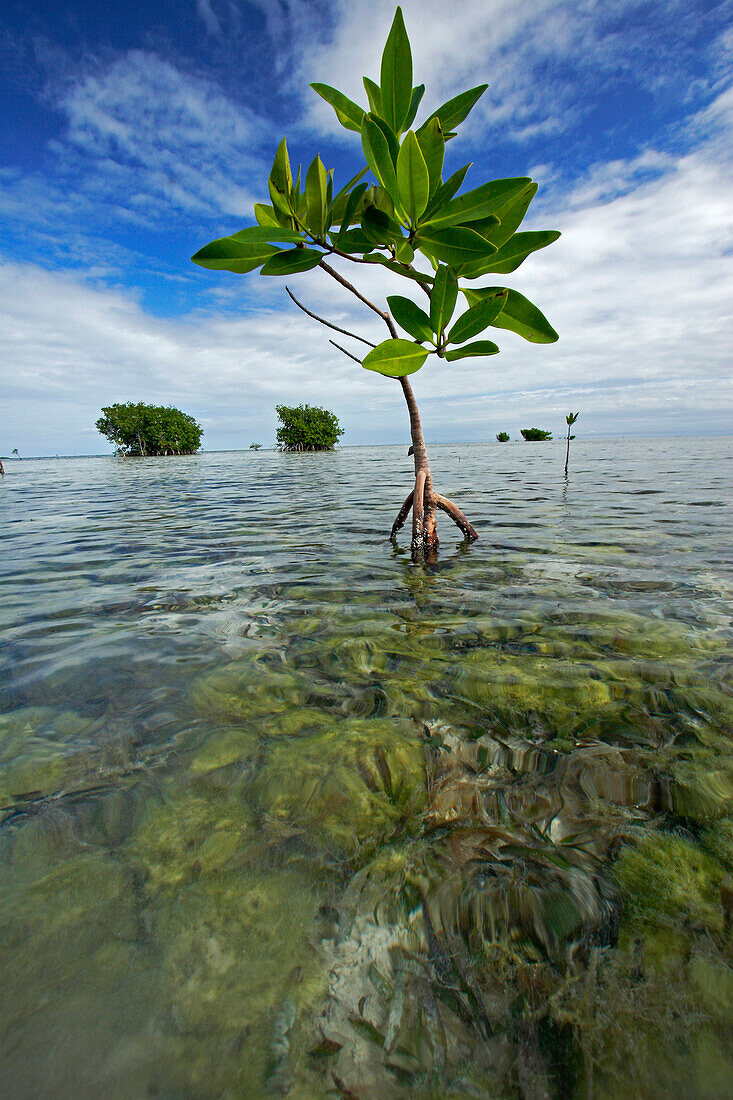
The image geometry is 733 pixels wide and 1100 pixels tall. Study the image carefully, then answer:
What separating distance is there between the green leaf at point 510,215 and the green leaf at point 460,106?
2.11ft

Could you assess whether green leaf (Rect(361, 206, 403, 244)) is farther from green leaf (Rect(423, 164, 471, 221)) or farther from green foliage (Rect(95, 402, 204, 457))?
green foliage (Rect(95, 402, 204, 457))

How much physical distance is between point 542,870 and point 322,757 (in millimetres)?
732

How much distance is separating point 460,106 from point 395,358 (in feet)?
5.47

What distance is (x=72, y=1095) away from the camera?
764 mm

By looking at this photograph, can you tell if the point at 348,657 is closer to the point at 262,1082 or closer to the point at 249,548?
the point at 262,1082

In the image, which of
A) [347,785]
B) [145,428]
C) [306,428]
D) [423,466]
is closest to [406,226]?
[423,466]

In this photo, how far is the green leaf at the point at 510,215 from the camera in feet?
8.23

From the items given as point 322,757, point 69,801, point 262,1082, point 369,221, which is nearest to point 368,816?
point 322,757

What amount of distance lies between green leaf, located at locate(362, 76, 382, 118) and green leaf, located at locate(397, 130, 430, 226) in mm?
642

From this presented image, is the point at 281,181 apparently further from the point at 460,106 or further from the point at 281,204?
the point at 460,106

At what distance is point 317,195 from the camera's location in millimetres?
2650

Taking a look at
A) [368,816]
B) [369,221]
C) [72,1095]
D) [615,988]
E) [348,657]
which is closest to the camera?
[72,1095]

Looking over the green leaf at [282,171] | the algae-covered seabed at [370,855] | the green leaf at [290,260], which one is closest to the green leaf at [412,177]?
the green leaf at [290,260]

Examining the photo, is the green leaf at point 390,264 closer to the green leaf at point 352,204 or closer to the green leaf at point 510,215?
the green leaf at point 352,204
